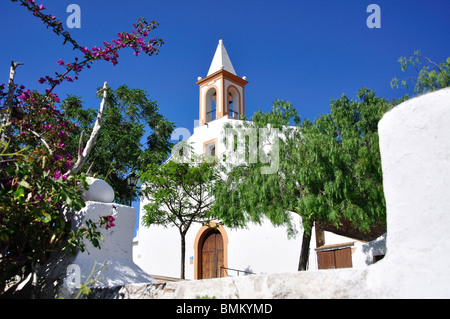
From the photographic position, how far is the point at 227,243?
14055 millimetres

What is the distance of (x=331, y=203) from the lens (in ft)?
25.6

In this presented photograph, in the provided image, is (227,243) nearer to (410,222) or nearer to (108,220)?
(108,220)

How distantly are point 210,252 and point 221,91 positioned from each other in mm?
7067

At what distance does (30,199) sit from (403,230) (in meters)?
2.91

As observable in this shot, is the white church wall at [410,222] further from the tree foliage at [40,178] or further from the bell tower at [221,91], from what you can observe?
the bell tower at [221,91]

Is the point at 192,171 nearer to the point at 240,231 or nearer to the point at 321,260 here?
the point at 240,231

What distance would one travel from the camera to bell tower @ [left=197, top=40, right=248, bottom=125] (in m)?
16.8

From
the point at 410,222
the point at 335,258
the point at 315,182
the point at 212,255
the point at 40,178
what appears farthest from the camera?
the point at 212,255

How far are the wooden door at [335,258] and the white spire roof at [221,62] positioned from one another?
9.77 metres

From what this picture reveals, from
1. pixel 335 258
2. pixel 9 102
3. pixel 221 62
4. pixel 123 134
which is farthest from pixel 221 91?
pixel 9 102

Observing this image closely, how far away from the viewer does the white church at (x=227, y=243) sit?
10.7 meters

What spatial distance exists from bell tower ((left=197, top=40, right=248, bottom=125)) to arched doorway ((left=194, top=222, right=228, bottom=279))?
5.04 meters

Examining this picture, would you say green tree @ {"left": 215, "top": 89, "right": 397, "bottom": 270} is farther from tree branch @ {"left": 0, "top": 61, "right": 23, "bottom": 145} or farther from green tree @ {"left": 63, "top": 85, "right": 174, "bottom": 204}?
green tree @ {"left": 63, "top": 85, "right": 174, "bottom": 204}

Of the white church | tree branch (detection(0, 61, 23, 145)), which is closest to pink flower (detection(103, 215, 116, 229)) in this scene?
tree branch (detection(0, 61, 23, 145))
